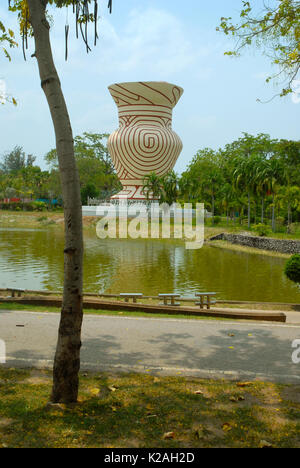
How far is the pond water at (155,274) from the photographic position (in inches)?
511

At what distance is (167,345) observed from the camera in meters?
6.06

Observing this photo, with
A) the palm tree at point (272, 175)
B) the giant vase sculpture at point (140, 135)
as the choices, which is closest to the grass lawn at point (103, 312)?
the palm tree at point (272, 175)

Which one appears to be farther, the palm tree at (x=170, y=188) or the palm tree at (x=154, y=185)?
the palm tree at (x=154, y=185)

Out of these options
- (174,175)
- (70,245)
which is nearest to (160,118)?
(174,175)

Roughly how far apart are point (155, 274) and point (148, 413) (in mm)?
12305

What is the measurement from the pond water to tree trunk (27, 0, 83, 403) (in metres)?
8.54

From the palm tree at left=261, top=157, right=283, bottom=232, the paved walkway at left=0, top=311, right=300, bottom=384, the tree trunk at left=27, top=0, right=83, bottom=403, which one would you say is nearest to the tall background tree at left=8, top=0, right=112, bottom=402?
the tree trunk at left=27, top=0, right=83, bottom=403

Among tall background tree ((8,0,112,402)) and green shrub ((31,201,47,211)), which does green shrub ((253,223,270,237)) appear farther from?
green shrub ((31,201,47,211))

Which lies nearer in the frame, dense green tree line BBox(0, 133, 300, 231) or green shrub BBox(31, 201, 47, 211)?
dense green tree line BBox(0, 133, 300, 231)

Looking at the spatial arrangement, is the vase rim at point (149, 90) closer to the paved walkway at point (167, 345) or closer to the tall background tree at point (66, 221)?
the paved walkway at point (167, 345)

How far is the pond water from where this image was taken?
42.5 ft

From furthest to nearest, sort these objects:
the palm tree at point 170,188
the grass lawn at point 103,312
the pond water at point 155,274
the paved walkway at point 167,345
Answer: the palm tree at point 170,188 → the pond water at point 155,274 → the grass lawn at point 103,312 → the paved walkway at point 167,345

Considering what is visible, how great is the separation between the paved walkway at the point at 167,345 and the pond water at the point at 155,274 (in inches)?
196
